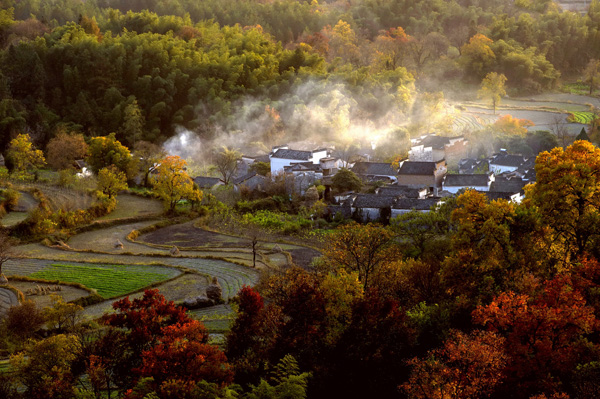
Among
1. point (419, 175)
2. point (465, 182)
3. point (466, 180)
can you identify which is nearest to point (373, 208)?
point (419, 175)

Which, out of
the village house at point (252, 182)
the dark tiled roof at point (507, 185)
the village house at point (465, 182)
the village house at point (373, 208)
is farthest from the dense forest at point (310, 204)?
the dark tiled roof at point (507, 185)

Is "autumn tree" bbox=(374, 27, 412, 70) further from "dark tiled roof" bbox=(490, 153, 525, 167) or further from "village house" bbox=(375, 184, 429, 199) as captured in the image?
"village house" bbox=(375, 184, 429, 199)

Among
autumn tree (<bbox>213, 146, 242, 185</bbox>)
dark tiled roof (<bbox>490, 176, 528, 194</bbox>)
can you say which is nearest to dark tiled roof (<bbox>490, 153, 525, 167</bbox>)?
Answer: dark tiled roof (<bbox>490, 176, 528, 194</bbox>)

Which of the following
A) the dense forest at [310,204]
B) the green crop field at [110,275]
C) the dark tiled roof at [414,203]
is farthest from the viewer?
the dark tiled roof at [414,203]

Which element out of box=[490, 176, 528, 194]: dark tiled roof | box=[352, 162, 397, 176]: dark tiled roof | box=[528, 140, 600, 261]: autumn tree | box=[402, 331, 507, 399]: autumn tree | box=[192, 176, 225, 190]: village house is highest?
box=[528, 140, 600, 261]: autumn tree

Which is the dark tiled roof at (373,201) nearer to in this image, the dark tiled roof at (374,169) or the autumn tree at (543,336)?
the dark tiled roof at (374,169)
